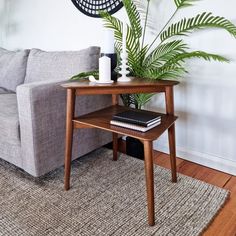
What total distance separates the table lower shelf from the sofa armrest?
19 centimetres

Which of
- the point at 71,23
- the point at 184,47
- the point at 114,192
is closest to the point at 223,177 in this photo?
the point at 114,192

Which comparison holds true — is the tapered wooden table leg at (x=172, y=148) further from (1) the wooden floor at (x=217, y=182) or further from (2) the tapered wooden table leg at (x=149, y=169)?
(2) the tapered wooden table leg at (x=149, y=169)

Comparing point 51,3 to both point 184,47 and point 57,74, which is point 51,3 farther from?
point 184,47

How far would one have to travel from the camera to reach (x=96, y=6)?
2.11m

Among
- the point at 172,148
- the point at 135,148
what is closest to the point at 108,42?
the point at 172,148

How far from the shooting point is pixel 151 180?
46.3 inches

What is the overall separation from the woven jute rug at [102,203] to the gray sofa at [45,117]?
12 centimetres

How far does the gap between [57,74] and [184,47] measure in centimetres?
90

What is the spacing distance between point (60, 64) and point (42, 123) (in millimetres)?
586

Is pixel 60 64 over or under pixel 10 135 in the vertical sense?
over

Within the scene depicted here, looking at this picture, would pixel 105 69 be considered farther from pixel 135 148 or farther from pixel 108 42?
pixel 135 148

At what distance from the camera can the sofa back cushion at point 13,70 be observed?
7.20 feet

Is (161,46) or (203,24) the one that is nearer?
(203,24)

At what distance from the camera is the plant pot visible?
1.90m
